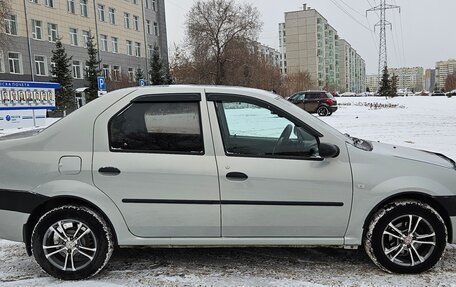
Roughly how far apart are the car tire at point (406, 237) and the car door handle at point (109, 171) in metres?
2.32

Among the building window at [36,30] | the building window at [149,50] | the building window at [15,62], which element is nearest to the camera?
the building window at [15,62]

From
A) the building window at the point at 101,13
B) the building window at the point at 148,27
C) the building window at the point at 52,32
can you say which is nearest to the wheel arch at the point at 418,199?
the building window at the point at 52,32

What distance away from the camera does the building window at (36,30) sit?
129 ft

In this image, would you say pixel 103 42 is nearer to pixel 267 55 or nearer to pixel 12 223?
pixel 267 55

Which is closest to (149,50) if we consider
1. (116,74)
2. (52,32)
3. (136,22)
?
(136,22)

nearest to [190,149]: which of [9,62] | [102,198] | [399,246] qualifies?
[102,198]

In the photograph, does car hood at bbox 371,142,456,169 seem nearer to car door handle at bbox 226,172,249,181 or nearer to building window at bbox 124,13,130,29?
car door handle at bbox 226,172,249,181

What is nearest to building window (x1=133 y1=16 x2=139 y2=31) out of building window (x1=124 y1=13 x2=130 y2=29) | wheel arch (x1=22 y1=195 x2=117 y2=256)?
building window (x1=124 y1=13 x2=130 y2=29)

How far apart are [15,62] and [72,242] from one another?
39761 millimetres

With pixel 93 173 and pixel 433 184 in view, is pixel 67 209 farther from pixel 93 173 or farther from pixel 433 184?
pixel 433 184

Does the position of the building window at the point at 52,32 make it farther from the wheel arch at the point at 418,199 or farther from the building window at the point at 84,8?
the wheel arch at the point at 418,199

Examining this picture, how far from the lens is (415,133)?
1412 centimetres

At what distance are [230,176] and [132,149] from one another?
0.92m

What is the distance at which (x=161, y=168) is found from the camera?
357 cm
